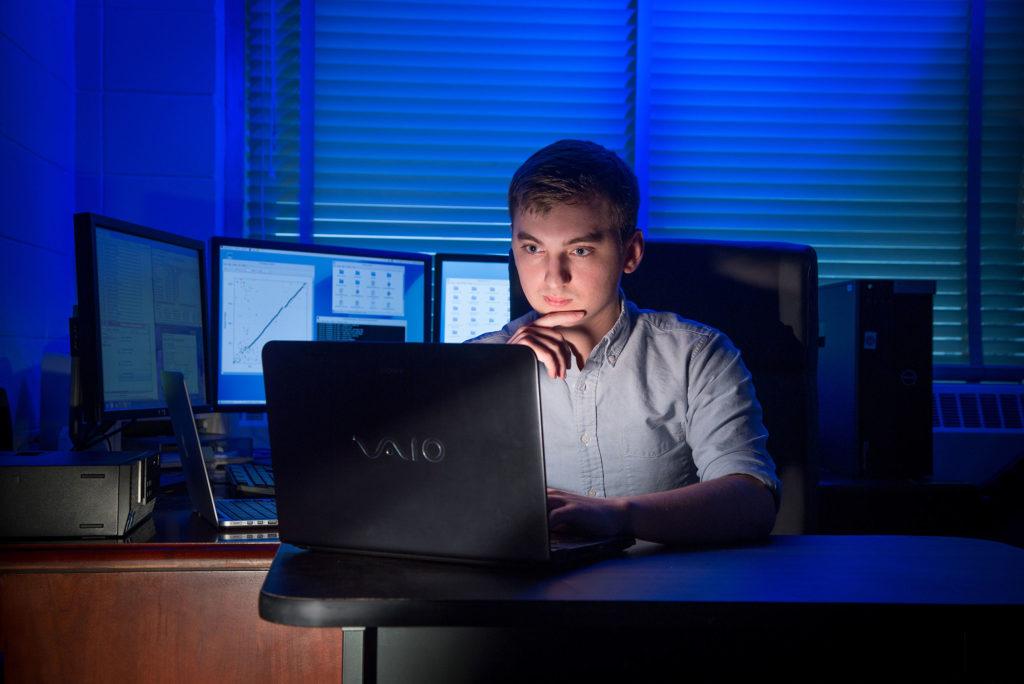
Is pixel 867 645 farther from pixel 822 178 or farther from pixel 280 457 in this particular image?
pixel 822 178

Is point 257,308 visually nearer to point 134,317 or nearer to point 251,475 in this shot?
point 134,317

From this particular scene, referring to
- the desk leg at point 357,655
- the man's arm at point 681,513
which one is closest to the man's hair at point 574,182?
the man's arm at point 681,513

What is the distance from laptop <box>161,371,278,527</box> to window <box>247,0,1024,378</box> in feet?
4.15

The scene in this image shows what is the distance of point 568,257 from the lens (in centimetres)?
110

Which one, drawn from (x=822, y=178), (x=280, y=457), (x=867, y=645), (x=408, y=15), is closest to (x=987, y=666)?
(x=867, y=645)

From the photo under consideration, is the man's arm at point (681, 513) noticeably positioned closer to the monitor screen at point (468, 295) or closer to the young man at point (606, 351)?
the young man at point (606, 351)

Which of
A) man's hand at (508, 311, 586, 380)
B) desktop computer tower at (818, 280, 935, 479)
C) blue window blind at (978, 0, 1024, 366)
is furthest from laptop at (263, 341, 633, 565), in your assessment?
blue window blind at (978, 0, 1024, 366)

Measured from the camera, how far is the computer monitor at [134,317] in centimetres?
120

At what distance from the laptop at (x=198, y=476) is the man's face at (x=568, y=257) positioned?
0.50 metres

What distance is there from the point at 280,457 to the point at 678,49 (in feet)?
6.81

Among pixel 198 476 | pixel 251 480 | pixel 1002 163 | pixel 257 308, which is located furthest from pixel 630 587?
pixel 1002 163

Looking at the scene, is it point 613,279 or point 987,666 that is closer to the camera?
point 987,666

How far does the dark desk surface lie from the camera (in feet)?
1.72

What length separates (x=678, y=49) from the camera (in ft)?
7.68
